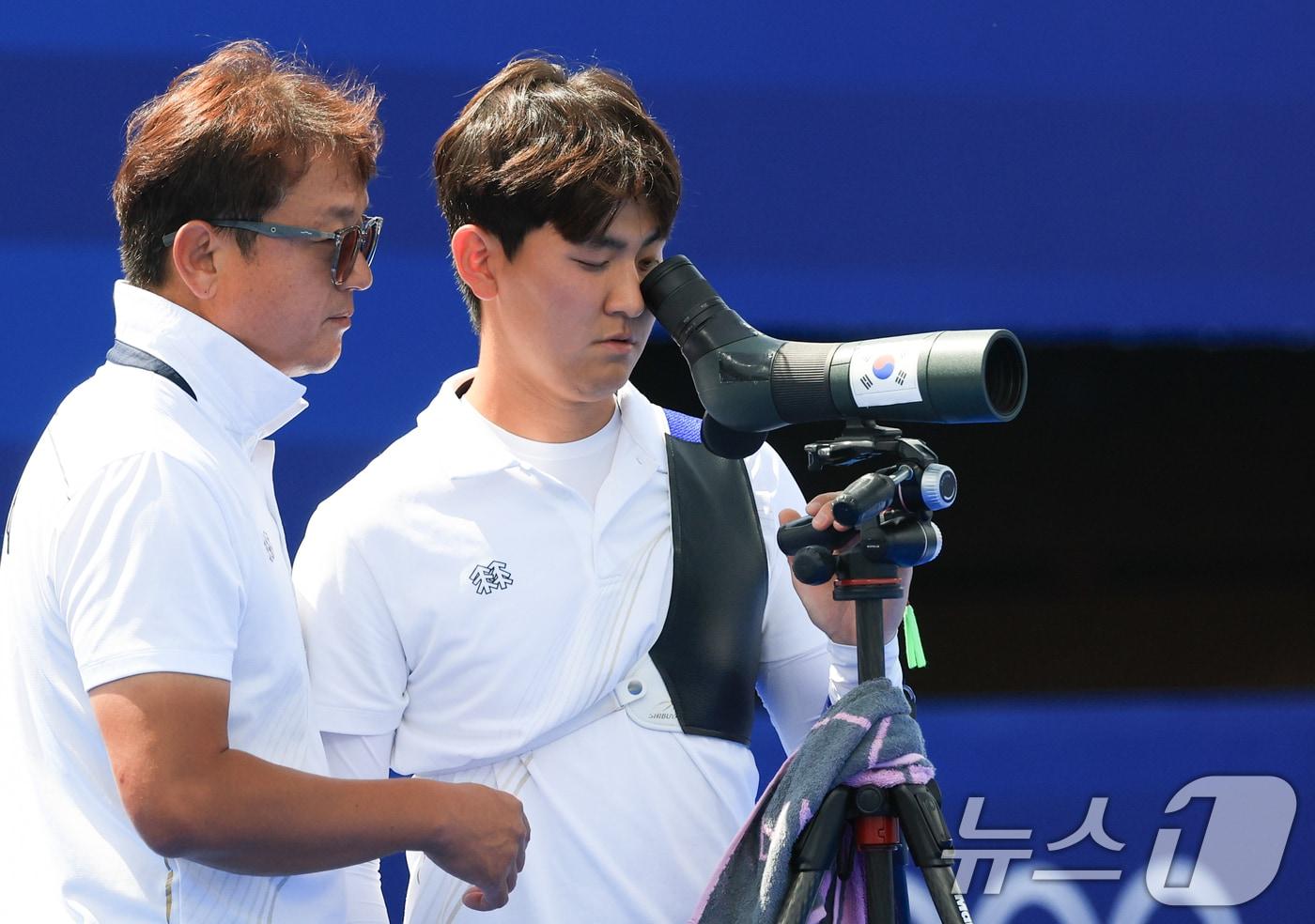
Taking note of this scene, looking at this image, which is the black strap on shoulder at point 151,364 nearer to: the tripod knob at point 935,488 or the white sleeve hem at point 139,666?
the white sleeve hem at point 139,666

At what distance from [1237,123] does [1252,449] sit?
531 mm

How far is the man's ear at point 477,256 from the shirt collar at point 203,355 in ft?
1.15

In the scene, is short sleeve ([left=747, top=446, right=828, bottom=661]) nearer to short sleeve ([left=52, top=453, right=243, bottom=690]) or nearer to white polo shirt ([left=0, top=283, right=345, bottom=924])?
white polo shirt ([left=0, top=283, right=345, bottom=924])

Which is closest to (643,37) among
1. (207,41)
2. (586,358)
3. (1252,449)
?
(207,41)

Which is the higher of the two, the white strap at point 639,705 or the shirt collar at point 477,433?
the shirt collar at point 477,433

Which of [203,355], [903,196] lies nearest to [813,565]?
[203,355]

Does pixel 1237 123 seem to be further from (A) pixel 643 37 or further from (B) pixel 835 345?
(B) pixel 835 345

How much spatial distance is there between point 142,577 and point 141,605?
0.9 inches

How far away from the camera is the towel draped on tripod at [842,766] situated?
4.57 ft

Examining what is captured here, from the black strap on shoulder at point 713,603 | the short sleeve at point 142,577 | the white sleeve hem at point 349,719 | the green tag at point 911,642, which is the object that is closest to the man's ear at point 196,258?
the short sleeve at point 142,577

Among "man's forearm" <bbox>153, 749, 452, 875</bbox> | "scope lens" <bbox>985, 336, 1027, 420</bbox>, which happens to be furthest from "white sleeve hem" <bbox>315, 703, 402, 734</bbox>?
"scope lens" <bbox>985, 336, 1027, 420</bbox>

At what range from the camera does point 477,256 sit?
177cm

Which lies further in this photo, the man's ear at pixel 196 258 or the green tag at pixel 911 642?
the green tag at pixel 911 642

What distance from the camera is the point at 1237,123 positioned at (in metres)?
2.50
